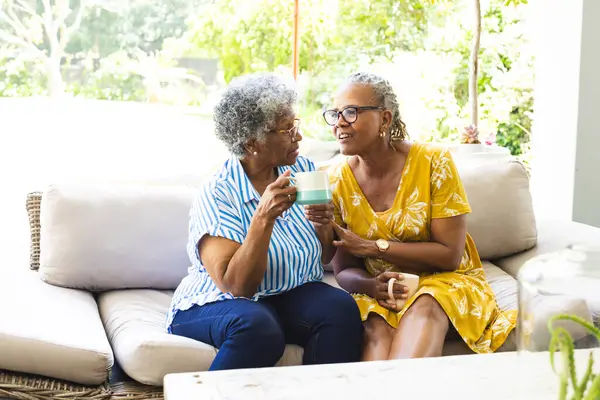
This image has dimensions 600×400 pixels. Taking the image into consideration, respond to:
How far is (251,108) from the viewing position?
7.45 ft

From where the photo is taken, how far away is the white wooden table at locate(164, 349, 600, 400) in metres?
1.43

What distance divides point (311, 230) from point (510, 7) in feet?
12.7

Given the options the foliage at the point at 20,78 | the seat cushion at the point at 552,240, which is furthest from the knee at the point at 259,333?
the foliage at the point at 20,78

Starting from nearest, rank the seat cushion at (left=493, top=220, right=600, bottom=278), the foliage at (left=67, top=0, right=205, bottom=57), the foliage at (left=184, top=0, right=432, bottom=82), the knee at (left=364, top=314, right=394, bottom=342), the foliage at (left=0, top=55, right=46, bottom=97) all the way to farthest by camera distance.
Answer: the knee at (left=364, top=314, right=394, bottom=342) < the seat cushion at (left=493, top=220, right=600, bottom=278) < the foliage at (left=0, top=55, right=46, bottom=97) < the foliage at (left=67, top=0, right=205, bottom=57) < the foliage at (left=184, top=0, right=432, bottom=82)

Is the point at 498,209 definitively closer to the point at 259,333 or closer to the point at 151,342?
the point at 259,333

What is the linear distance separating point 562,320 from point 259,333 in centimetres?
94

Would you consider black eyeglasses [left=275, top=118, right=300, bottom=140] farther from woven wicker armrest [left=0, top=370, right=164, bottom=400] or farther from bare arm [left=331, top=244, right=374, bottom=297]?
woven wicker armrest [left=0, top=370, right=164, bottom=400]

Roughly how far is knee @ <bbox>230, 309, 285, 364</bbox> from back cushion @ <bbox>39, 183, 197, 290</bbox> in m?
0.61

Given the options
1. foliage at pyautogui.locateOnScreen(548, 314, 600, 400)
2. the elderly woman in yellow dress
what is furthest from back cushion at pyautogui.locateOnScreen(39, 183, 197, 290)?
foliage at pyautogui.locateOnScreen(548, 314, 600, 400)

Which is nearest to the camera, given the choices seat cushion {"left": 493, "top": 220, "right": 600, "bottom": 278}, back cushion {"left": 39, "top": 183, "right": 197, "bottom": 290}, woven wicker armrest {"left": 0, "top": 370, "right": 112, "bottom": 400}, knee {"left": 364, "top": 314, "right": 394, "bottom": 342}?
woven wicker armrest {"left": 0, "top": 370, "right": 112, "bottom": 400}

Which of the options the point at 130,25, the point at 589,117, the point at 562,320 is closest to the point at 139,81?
the point at 130,25

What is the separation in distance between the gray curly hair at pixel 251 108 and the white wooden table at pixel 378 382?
2.83ft

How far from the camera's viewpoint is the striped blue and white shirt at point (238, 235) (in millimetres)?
2168

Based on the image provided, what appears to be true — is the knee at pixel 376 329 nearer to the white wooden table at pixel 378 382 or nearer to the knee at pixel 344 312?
the knee at pixel 344 312
